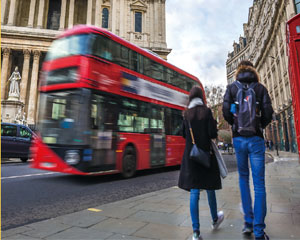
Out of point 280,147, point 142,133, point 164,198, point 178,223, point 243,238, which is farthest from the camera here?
point 280,147

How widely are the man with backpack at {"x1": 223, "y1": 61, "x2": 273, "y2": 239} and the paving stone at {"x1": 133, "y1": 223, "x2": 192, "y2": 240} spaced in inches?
26.6

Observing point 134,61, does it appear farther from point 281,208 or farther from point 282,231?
point 282,231

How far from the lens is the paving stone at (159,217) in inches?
125

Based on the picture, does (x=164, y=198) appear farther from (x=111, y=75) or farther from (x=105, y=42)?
(x=105, y=42)

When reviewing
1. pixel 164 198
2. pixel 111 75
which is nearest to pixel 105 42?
pixel 111 75

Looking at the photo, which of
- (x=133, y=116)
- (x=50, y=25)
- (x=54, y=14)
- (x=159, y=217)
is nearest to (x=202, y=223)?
(x=159, y=217)

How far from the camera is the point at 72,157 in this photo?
20.6 feet

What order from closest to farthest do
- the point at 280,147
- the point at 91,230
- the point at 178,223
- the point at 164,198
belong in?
1. the point at 91,230
2. the point at 178,223
3. the point at 164,198
4. the point at 280,147

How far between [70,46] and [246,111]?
6034 millimetres

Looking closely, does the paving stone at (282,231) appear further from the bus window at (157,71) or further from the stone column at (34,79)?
the stone column at (34,79)

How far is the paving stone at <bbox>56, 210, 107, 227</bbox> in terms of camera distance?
3128mm

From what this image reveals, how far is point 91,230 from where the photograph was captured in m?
2.87

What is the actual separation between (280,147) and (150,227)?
32842 millimetres

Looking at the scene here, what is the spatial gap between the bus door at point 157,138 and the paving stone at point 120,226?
551 centimetres
